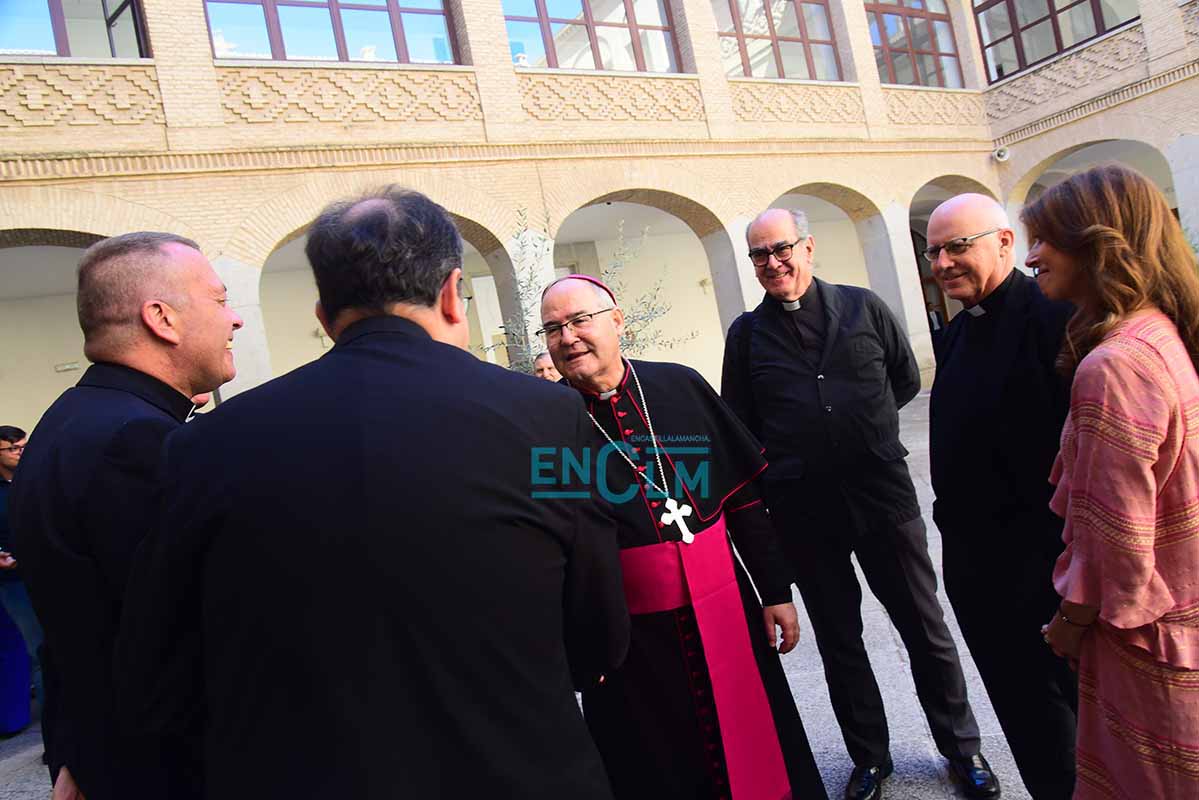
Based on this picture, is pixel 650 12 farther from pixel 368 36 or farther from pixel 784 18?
pixel 368 36

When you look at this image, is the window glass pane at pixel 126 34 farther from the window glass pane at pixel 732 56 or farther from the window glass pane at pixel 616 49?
the window glass pane at pixel 732 56

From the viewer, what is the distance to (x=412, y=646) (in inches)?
44.6

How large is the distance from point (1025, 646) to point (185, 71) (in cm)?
977

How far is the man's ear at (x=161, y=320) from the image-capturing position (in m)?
1.80

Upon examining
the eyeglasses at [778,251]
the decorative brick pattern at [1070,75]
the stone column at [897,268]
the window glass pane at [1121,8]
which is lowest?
the eyeglasses at [778,251]

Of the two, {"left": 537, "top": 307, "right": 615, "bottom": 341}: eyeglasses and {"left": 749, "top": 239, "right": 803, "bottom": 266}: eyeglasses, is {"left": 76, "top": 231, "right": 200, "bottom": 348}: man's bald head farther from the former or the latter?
{"left": 749, "top": 239, "right": 803, "bottom": 266}: eyeglasses

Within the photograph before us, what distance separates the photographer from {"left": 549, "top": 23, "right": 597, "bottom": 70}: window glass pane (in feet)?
38.1

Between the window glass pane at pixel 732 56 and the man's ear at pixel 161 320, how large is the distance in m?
12.8

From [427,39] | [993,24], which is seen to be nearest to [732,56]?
[427,39]

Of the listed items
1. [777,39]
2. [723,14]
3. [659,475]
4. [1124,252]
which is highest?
[723,14]

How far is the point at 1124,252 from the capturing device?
1762 mm

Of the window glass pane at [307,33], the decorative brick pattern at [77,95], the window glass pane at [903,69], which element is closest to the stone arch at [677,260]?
the window glass pane at [307,33]

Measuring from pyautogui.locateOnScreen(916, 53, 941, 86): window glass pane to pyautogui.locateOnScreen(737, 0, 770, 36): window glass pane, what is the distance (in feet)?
11.5

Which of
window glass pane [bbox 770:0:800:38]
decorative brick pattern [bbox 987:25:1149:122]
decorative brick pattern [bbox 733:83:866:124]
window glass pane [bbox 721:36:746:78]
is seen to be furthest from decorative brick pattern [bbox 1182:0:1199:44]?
window glass pane [bbox 721:36:746:78]
